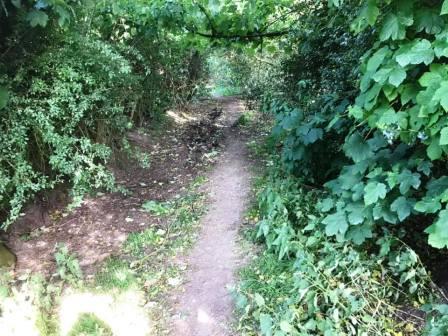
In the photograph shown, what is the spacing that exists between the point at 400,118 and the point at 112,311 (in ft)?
9.35

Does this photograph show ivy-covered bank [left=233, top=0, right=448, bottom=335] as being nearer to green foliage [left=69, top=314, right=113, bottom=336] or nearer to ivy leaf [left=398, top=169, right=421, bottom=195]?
ivy leaf [left=398, top=169, right=421, bottom=195]

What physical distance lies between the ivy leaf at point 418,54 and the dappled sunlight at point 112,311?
285 cm

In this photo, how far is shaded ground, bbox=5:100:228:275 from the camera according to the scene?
15.4 ft

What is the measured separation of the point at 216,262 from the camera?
422 cm

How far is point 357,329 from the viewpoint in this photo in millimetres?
2859

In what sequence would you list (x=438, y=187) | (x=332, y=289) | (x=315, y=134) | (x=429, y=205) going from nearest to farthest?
(x=429, y=205) < (x=438, y=187) < (x=332, y=289) < (x=315, y=134)

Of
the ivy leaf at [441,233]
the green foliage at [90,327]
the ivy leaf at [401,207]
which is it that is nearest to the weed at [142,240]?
the green foliage at [90,327]

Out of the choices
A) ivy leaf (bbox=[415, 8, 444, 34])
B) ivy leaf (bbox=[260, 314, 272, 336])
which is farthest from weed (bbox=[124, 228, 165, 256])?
ivy leaf (bbox=[415, 8, 444, 34])

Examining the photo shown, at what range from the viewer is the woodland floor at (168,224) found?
3.74 metres

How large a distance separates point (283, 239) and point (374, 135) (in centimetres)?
124

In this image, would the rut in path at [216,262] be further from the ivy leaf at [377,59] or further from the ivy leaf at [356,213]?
the ivy leaf at [377,59]

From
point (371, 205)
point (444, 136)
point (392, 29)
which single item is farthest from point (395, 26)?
point (371, 205)

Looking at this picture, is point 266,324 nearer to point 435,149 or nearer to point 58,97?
point 435,149

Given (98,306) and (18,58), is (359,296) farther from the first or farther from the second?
(18,58)
